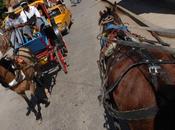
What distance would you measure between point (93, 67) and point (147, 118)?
7628mm

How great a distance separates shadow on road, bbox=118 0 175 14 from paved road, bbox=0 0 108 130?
3822 millimetres

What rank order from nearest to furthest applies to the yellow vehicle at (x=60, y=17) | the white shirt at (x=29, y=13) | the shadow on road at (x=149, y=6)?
the white shirt at (x=29, y=13)
the shadow on road at (x=149, y=6)
the yellow vehicle at (x=60, y=17)

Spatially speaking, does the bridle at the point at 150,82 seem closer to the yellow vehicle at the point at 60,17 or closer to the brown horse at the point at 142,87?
the brown horse at the point at 142,87

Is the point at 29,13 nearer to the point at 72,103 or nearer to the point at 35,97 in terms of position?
the point at 35,97

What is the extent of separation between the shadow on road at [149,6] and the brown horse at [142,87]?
34.1ft

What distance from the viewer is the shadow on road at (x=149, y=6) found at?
1644 cm

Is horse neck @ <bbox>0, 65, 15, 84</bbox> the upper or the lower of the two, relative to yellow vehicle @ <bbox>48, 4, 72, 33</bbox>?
upper

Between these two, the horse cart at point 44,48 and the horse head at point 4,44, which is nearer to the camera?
the horse head at point 4,44

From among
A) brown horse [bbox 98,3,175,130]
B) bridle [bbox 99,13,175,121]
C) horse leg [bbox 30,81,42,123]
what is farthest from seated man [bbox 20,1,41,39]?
bridle [bbox 99,13,175,121]

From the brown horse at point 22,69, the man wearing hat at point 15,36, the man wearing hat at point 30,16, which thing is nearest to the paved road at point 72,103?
the brown horse at point 22,69

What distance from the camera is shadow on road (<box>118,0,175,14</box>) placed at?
53.9 ft

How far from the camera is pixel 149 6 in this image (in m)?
18.8

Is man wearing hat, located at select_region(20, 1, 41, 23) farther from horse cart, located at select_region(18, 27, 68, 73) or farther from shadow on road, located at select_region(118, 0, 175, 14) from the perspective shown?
shadow on road, located at select_region(118, 0, 175, 14)

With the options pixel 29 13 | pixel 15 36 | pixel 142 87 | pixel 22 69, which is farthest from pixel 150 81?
pixel 29 13
